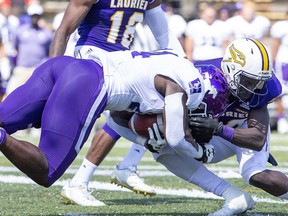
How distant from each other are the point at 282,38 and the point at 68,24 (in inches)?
283

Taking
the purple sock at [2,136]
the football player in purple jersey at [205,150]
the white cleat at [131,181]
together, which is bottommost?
the white cleat at [131,181]

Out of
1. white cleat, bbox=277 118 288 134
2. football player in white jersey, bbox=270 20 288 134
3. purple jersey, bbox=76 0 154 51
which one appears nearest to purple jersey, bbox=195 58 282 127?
purple jersey, bbox=76 0 154 51

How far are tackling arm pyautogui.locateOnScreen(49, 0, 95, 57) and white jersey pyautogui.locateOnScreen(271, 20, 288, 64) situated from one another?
6717mm

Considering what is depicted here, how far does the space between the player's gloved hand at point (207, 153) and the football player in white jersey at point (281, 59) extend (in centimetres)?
696

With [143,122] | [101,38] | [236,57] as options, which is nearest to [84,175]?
[101,38]

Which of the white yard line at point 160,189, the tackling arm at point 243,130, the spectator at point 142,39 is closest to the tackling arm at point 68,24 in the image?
the tackling arm at point 243,130

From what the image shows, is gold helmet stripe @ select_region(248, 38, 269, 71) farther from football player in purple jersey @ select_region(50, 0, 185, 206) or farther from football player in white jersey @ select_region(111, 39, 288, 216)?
football player in purple jersey @ select_region(50, 0, 185, 206)

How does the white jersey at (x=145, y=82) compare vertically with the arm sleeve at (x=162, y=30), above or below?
above

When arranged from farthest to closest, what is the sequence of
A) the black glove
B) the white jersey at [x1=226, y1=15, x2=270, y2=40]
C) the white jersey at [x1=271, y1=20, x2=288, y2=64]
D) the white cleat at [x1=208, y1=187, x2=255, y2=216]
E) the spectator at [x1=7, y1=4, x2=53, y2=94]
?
the spectator at [x1=7, y1=4, x2=53, y2=94] < the white jersey at [x1=271, y1=20, x2=288, y2=64] < the white jersey at [x1=226, y1=15, x2=270, y2=40] < the white cleat at [x1=208, y1=187, x2=255, y2=216] < the black glove

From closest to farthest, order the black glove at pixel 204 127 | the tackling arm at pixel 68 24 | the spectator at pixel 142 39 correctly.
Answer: the black glove at pixel 204 127 → the tackling arm at pixel 68 24 → the spectator at pixel 142 39

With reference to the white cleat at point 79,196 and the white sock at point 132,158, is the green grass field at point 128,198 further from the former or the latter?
the white sock at point 132,158

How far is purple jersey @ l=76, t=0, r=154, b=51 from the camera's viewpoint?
528 cm

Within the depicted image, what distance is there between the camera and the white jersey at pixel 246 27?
11266 mm

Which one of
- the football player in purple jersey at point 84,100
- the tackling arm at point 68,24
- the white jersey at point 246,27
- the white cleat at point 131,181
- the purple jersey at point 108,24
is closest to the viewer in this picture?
the football player in purple jersey at point 84,100
